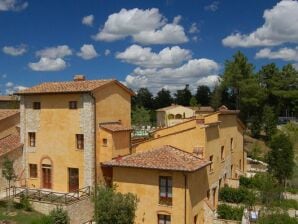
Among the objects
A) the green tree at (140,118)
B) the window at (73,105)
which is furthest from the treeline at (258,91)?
the window at (73,105)

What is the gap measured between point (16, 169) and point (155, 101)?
10003 cm

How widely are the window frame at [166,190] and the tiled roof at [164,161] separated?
1.02m

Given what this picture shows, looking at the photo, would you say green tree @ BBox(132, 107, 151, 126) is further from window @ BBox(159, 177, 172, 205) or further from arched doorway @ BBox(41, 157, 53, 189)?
window @ BBox(159, 177, 172, 205)

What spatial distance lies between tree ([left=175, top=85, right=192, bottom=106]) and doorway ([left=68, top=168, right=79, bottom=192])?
315 ft

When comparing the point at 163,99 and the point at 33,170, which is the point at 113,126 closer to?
the point at 33,170

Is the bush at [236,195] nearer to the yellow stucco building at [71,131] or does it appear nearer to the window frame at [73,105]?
the yellow stucco building at [71,131]

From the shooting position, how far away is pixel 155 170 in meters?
27.9

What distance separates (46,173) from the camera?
1339 inches

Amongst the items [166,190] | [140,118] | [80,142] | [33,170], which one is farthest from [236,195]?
[140,118]

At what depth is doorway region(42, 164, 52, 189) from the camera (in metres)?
33.7

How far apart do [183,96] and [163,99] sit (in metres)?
6.97

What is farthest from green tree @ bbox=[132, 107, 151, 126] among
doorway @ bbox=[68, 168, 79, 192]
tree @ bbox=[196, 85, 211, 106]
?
doorway @ bbox=[68, 168, 79, 192]

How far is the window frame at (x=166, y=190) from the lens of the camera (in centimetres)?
2759

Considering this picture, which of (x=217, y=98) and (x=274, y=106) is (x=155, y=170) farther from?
(x=217, y=98)
